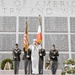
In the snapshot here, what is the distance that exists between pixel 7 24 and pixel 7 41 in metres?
1.23

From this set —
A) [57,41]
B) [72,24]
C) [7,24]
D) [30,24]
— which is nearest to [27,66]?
[57,41]

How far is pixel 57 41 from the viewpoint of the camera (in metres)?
20.1

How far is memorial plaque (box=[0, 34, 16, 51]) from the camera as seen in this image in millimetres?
19984

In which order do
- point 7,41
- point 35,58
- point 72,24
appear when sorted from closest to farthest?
point 35,58, point 7,41, point 72,24

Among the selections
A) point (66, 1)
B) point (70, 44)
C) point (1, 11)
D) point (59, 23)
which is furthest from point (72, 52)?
point (1, 11)

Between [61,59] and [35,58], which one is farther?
[61,59]

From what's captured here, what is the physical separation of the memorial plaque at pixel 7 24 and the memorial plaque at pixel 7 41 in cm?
43

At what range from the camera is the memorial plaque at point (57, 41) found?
65.7 ft

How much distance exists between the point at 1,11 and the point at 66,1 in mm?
4756

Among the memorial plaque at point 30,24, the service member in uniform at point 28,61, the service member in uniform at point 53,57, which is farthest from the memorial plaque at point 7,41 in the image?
the service member in uniform at point 53,57

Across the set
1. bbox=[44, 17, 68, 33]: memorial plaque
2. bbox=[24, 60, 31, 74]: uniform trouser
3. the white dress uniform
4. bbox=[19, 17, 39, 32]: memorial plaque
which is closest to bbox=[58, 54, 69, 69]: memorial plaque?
bbox=[44, 17, 68, 33]: memorial plaque

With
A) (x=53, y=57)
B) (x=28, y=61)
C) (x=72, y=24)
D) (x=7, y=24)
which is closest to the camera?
(x=28, y=61)

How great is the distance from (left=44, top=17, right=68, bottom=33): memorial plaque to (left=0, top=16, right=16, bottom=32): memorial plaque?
90.9 inches

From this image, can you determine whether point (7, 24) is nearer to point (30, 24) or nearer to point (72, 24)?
point (30, 24)
